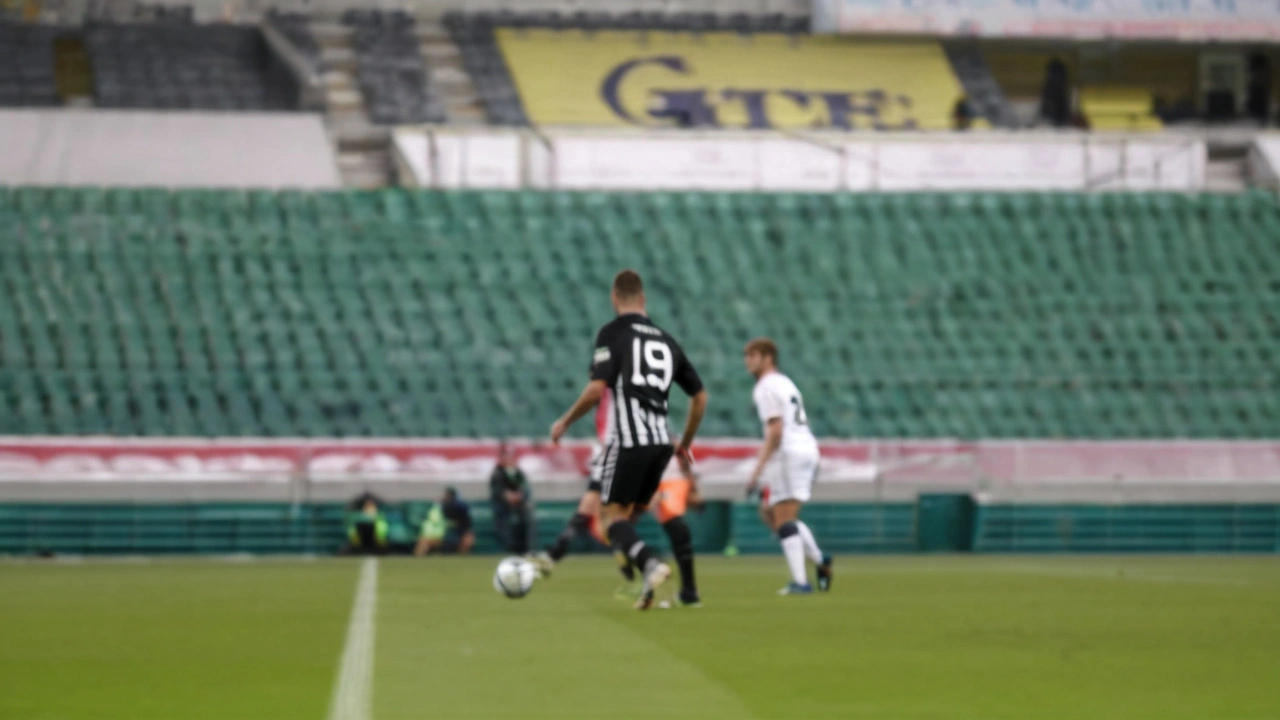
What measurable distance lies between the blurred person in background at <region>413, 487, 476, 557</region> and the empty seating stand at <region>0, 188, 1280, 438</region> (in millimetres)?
3009

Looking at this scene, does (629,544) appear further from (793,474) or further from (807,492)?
(807,492)

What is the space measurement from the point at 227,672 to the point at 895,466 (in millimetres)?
19208

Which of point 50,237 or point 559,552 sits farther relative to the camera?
point 50,237

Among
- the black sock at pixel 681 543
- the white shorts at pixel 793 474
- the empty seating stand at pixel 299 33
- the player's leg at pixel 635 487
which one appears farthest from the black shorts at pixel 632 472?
the empty seating stand at pixel 299 33

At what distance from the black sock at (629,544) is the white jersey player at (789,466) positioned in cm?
271

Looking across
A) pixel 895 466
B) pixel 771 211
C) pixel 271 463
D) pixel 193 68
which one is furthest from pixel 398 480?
pixel 193 68

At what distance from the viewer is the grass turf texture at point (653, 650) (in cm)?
838

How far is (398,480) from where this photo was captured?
26734mm

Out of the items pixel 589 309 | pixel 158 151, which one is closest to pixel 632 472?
pixel 589 309

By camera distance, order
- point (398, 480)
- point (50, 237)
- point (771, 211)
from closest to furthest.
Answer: point (398, 480), point (50, 237), point (771, 211)

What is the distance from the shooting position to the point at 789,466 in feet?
Answer: 55.6

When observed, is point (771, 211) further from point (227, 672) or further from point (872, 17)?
point (227, 672)

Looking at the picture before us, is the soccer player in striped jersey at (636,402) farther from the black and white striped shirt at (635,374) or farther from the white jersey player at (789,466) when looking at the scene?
the white jersey player at (789,466)

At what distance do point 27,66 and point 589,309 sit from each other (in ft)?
43.3
